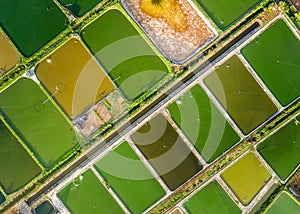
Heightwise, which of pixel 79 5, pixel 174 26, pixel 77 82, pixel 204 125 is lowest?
pixel 204 125

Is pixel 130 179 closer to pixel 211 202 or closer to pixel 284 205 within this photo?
pixel 211 202

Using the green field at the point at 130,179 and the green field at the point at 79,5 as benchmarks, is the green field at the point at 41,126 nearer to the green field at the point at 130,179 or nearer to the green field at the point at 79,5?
the green field at the point at 130,179

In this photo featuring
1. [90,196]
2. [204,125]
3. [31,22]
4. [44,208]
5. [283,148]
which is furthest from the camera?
[31,22]

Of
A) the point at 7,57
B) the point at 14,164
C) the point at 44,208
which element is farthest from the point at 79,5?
the point at 44,208

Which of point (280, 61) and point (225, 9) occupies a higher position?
point (225, 9)

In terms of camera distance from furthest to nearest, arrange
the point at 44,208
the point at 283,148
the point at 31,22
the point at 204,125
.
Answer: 1. the point at 31,22
2. the point at 44,208
3. the point at 204,125
4. the point at 283,148

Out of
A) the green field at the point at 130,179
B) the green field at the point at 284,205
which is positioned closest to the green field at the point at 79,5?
the green field at the point at 130,179
